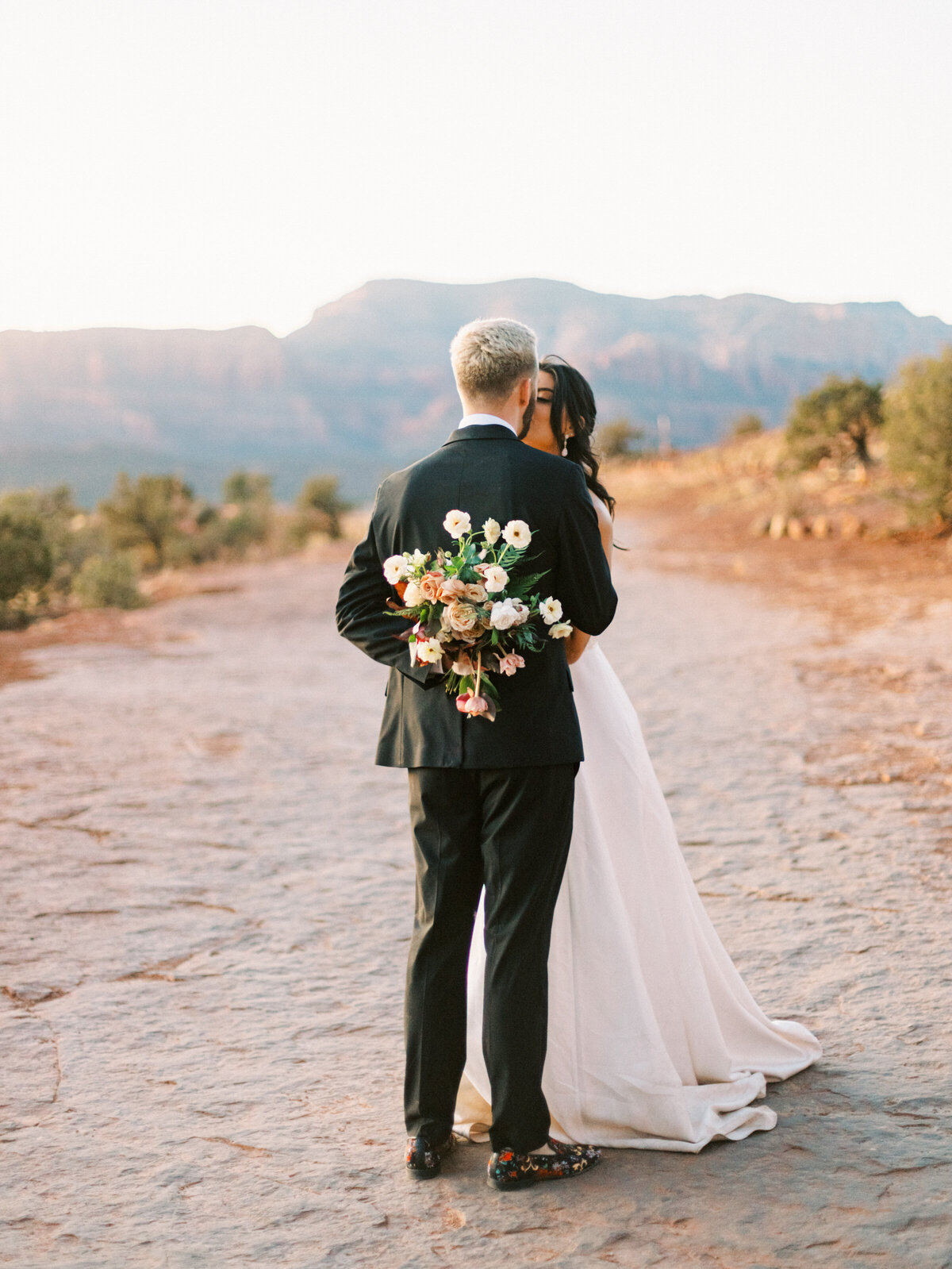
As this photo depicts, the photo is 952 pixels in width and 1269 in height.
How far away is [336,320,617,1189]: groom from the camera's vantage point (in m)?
2.44

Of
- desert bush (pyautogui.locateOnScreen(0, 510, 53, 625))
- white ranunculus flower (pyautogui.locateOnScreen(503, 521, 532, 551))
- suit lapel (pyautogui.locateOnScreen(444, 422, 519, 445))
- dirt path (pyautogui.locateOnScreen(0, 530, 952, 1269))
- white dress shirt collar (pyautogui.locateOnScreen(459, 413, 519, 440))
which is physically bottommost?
dirt path (pyautogui.locateOnScreen(0, 530, 952, 1269))

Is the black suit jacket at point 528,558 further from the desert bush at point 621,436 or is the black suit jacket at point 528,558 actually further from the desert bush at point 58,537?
the desert bush at point 621,436

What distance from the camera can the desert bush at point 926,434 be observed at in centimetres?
1527

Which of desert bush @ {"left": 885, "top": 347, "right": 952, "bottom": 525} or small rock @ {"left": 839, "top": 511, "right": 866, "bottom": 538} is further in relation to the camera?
small rock @ {"left": 839, "top": 511, "right": 866, "bottom": 538}

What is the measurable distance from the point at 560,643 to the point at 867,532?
1629cm

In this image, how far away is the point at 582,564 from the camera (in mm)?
2459

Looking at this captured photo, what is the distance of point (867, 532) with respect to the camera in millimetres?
17578

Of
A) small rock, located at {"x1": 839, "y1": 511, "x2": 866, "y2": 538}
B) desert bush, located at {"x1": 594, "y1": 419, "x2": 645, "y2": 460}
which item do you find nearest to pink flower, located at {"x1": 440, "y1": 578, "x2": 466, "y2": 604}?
small rock, located at {"x1": 839, "y1": 511, "x2": 866, "y2": 538}

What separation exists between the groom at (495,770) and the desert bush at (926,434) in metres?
14.3

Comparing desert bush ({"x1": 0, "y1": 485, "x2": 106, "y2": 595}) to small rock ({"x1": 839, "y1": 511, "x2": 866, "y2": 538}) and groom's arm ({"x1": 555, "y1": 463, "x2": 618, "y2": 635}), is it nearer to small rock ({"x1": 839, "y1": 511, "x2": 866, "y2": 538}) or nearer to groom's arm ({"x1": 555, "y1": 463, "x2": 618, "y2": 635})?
small rock ({"x1": 839, "y1": 511, "x2": 866, "y2": 538})

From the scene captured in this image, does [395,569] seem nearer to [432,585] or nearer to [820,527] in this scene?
[432,585]

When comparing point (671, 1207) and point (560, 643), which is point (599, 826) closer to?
point (560, 643)

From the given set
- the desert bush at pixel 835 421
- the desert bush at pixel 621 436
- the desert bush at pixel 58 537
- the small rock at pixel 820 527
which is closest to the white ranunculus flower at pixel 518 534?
the desert bush at pixel 58 537

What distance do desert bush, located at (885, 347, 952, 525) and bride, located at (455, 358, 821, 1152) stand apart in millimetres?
13772
